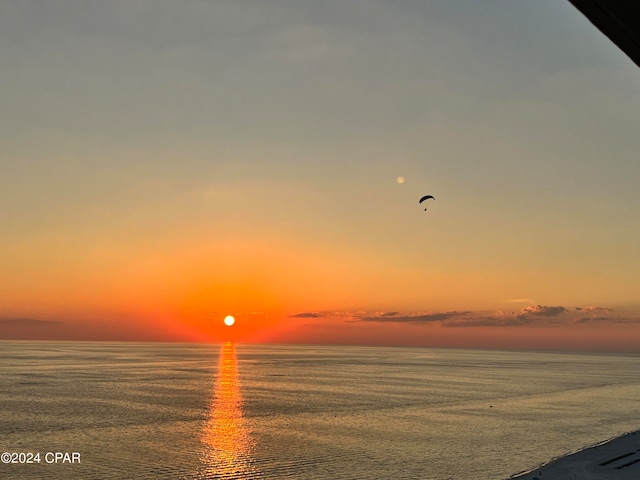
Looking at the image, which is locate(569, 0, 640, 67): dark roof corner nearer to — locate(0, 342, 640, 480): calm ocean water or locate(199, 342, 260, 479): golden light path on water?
locate(0, 342, 640, 480): calm ocean water

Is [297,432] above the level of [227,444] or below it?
below

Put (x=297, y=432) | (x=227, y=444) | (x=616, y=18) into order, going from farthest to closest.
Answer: (x=297, y=432) → (x=227, y=444) → (x=616, y=18)

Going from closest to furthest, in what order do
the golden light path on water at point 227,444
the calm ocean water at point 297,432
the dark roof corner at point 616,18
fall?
the dark roof corner at point 616,18 → the golden light path on water at point 227,444 → the calm ocean water at point 297,432

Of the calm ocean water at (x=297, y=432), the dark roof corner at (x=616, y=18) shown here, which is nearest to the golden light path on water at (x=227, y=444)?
the calm ocean water at (x=297, y=432)

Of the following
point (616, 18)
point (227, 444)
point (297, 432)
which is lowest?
point (297, 432)

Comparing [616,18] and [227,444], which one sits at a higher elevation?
[616,18]

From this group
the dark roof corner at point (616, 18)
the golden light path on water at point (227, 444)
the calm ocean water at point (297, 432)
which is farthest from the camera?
the calm ocean water at point (297, 432)

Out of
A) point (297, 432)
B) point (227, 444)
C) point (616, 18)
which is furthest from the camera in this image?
point (297, 432)

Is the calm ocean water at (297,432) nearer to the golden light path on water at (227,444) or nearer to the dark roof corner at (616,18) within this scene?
the golden light path on water at (227,444)

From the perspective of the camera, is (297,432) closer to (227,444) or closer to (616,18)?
(227,444)

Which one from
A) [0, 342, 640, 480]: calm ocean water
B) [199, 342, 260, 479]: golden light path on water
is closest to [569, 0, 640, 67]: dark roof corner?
[0, 342, 640, 480]: calm ocean water

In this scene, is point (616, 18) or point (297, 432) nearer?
point (616, 18)

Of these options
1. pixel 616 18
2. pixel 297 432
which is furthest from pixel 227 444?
pixel 616 18

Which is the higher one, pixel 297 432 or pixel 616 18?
pixel 616 18
